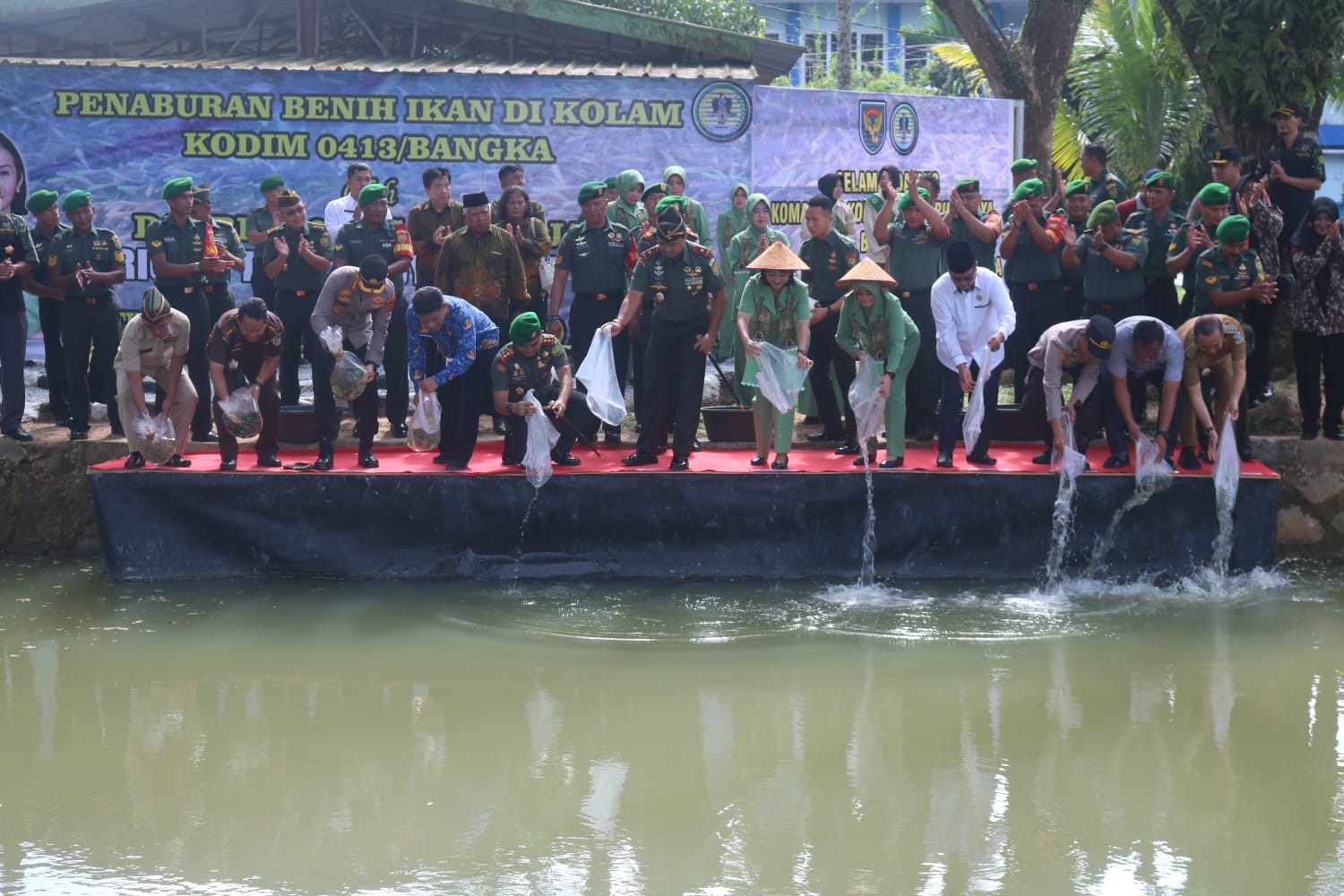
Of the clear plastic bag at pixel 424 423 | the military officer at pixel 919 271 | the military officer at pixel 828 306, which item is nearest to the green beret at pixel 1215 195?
the military officer at pixel 919 271

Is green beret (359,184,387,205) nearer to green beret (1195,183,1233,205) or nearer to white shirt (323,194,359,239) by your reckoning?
white shirt (323,194,359,239)

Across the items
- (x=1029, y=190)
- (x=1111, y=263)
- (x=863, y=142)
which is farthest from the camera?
(x=863, y=142)

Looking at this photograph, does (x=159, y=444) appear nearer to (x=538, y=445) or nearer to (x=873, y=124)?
(x=538, y=445)

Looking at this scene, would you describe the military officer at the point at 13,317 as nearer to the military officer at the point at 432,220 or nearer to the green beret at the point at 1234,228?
the military officer at the point at 432,220

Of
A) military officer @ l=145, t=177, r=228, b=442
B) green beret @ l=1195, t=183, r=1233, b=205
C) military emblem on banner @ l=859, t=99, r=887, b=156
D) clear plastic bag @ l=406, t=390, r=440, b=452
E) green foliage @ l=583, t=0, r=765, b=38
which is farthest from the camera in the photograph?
green foliage @ l=583, t=0, r=765, b=38

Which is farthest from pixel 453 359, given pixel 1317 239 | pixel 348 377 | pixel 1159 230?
pixel 1317 239

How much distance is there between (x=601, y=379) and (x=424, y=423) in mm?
1185

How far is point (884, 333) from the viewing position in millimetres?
9406

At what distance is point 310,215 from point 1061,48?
7328 mm

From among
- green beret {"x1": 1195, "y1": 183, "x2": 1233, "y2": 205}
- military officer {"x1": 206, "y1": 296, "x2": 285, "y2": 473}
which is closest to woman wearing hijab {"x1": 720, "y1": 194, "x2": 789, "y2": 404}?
green beret {"x1": 1195, "y1": 183, "x2": 1233, "y2": 205}

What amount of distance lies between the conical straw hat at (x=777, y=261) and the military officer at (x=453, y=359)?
174cm

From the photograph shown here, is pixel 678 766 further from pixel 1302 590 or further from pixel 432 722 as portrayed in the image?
pixel 1302 590

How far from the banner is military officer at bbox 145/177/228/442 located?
449 cm

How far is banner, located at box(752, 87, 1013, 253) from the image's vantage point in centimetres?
1217
